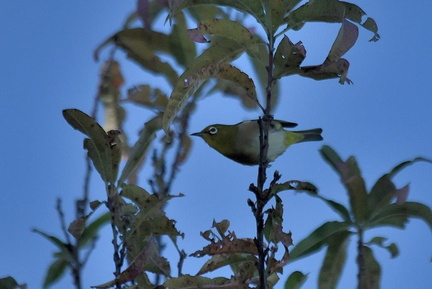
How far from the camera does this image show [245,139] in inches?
163

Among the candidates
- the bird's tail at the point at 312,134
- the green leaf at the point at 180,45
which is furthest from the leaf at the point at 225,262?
the bird's tail at the point at 312,134

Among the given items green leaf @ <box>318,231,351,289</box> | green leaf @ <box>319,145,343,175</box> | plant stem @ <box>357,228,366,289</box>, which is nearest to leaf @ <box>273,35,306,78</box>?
plant stem @ <box>357,228,366,289</box>

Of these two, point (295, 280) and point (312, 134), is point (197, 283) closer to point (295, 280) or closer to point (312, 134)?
point (295, 280)

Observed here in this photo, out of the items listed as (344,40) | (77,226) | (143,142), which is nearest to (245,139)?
(143,142)

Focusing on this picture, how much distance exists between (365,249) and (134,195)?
1070 mm

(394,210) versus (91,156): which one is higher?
(394,210)

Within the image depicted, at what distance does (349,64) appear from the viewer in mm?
2031

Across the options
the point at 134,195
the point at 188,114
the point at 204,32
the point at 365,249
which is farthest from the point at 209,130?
the point at 204,32

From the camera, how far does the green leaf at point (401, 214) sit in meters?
2.87

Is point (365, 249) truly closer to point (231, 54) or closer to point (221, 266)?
→ point (221, 266)

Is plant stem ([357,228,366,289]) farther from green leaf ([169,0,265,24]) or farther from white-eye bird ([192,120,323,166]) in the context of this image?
white-eye bird ([192,120,323,166])

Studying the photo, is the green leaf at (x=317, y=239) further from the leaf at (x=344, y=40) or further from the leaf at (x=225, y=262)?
the leaf at (x=344, y=40)

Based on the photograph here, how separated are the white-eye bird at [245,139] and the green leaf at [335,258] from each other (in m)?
1.07

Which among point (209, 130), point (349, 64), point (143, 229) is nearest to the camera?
point (349, 64)
